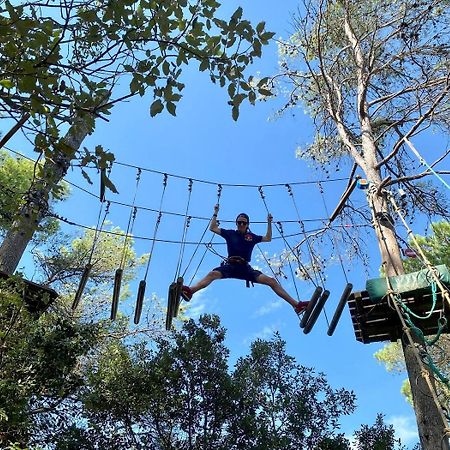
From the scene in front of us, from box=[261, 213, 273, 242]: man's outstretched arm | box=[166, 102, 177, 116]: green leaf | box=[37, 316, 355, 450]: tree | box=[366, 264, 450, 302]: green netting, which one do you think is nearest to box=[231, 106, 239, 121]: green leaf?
box=[166, 102, 177, 116]: green leaf

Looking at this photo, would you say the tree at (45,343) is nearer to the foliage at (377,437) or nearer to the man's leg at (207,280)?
the man's leg at (207,280)

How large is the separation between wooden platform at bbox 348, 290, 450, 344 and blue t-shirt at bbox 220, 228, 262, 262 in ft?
4.25

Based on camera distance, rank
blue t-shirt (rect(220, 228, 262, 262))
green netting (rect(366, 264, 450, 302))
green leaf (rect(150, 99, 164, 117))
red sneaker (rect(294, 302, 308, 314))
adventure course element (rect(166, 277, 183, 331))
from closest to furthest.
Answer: green leaf (rect(150, 99, 164, 117)), green netting (rect(366, 264, 450, 302)), adventure course element (rect(166, 277, 183, 331)), red sneaker (rect(294, 302, 308, 314)), blue t-shirt (rect(220, 228, 262, 262))

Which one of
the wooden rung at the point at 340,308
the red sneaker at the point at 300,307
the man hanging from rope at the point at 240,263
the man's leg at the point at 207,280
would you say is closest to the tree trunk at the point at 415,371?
the wooden rung at the point at 340,308

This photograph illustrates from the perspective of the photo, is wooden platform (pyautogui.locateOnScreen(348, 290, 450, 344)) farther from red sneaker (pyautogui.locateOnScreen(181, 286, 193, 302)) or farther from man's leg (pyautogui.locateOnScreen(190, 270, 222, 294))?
red sneaker (pyautogui.locateOnScreen(181, 286, 193, 302))

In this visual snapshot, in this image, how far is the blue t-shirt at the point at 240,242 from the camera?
5.41m

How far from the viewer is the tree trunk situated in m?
3.66

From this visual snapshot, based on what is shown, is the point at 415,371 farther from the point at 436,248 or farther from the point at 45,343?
the point at 436,248

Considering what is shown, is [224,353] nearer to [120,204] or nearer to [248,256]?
[248,256]

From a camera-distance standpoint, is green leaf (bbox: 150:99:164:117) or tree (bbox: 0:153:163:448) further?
tree (bbox: 0:153:163:448)

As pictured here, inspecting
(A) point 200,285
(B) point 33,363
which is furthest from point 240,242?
(B) point 33,363

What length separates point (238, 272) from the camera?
5.25 m

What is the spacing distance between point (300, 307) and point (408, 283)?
3.46 feet

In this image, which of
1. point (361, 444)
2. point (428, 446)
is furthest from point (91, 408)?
point (428, 446)
